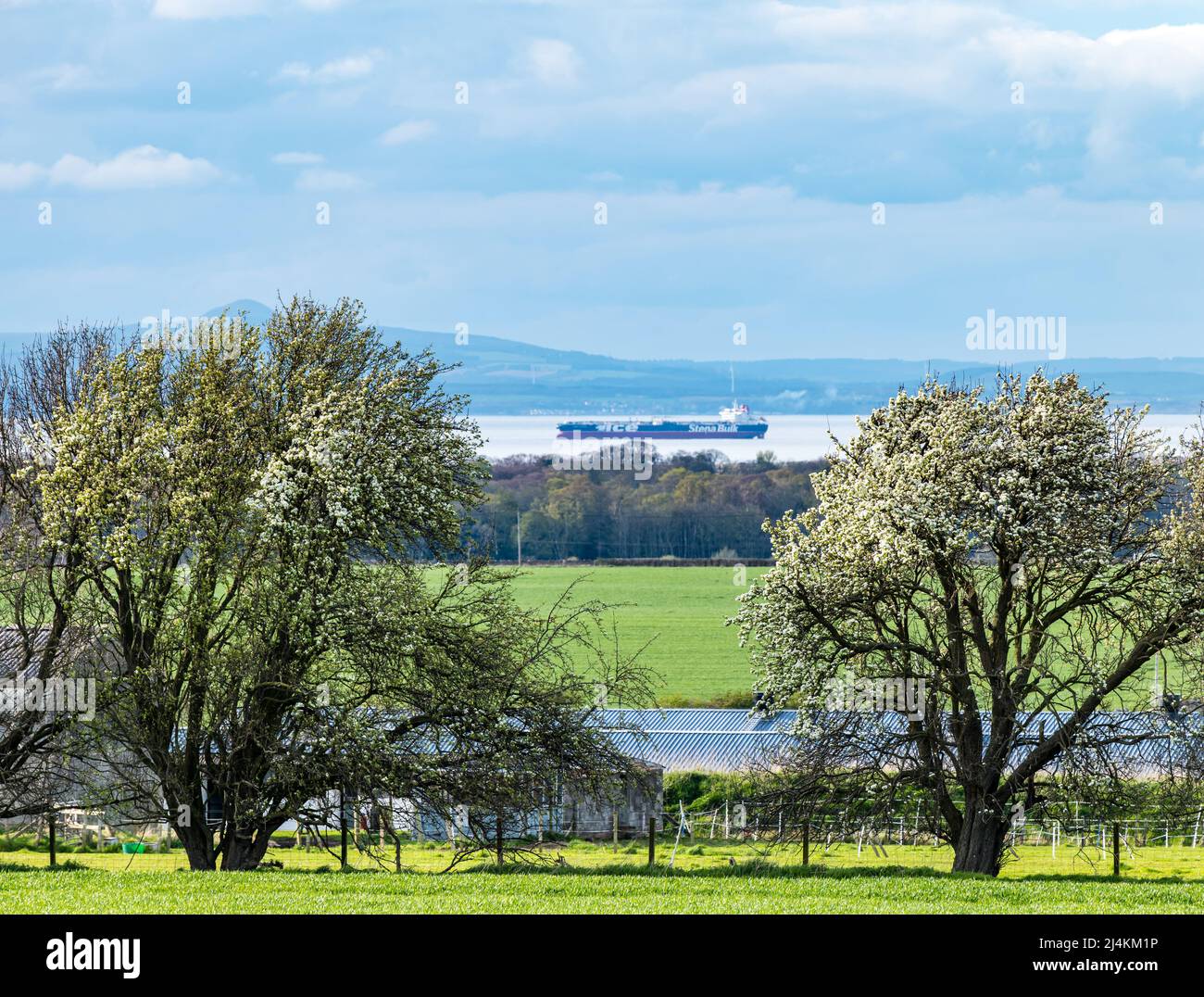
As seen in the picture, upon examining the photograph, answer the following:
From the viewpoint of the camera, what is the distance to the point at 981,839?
84.4ft

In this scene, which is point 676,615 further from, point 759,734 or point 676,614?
point 759,734

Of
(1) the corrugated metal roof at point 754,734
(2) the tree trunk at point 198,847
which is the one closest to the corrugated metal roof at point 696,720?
(1) the corrugated metal roof at point 754,734

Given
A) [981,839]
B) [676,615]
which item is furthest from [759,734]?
[676,615]

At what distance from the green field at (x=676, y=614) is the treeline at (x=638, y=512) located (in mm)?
4000

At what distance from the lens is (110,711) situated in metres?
24.0

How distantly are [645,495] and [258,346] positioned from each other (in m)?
120

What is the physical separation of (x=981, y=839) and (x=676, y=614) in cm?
8120

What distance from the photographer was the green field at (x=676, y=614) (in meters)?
78.1

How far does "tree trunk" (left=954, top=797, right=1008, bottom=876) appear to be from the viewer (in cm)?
2552
